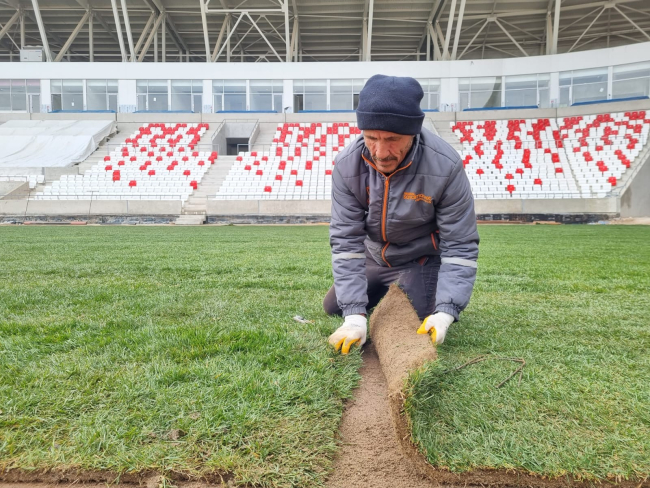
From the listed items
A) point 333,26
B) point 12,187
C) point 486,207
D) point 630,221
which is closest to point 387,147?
point 486,207

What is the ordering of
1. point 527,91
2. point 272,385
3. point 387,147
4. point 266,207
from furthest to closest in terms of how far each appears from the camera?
1. point 527,91
2. point 266,207
3. point 387,147
4. point 272,385

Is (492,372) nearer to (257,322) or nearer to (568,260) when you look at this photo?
(257,322)

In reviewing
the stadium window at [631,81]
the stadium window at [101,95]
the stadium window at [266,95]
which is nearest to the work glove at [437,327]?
the stadium window at [266,95]

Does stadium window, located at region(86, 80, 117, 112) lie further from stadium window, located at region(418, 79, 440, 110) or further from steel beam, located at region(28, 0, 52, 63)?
stadium window, located at region(418, 79, 440, 110)

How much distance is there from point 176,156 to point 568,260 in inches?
882

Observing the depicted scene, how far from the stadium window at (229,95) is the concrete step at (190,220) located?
12982 millimetres

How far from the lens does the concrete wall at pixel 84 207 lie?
66.4 feet

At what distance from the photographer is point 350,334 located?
2.68 meters

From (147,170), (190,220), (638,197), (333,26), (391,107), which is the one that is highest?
(333,26)

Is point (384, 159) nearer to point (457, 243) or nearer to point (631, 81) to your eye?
point (457, 243)

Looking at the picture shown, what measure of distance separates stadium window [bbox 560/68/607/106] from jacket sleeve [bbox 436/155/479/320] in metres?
30.8

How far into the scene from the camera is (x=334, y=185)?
3.03m

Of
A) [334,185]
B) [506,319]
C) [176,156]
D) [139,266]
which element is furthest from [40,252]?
[176,156]

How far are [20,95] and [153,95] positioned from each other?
27.5ft
